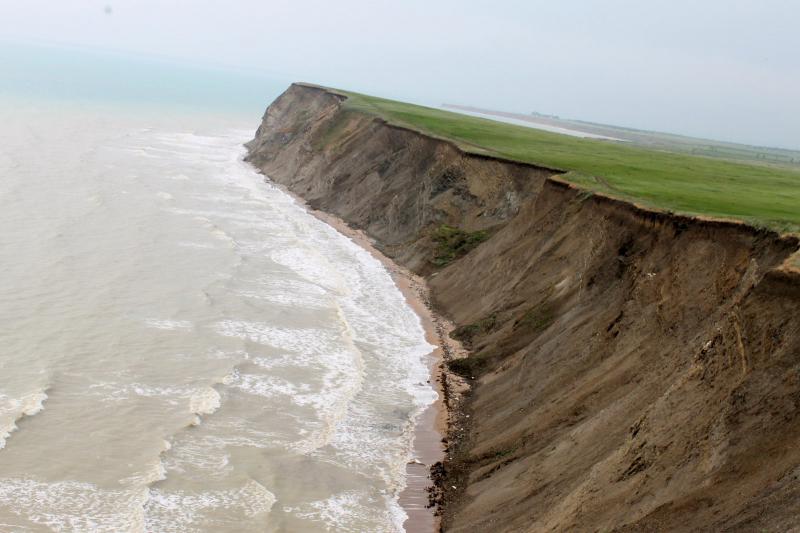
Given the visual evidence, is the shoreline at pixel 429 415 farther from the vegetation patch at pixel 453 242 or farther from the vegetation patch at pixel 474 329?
the vegetation patch at pixel 453 242

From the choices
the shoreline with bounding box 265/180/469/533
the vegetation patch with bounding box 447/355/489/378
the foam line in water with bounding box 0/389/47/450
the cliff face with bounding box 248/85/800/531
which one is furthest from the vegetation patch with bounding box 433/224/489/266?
the foam line in water with bounding box 0/389/47/450

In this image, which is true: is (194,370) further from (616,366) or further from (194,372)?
(616,366)

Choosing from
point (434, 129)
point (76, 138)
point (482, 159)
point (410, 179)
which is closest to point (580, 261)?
point (482, 159)

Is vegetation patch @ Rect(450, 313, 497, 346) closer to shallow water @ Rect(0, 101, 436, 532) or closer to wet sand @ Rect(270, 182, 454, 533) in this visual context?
wet sand @ Rect(270, 182, 454, 533)

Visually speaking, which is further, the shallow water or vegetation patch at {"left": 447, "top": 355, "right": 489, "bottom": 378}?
vegetation patch at {"left": 447, "top": 355, "right": 489, "bottom": 378}

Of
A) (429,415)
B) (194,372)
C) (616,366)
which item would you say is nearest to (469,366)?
(429,415)
